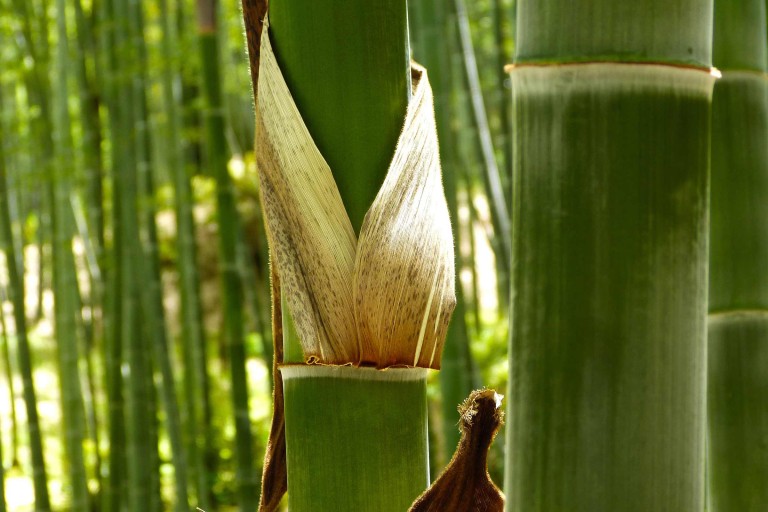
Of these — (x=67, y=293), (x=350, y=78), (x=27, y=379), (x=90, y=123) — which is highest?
(x=90, y=123)

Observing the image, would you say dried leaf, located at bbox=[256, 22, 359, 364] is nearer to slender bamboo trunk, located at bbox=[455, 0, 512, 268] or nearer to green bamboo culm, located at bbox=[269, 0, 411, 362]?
green bamboo culm, located at bbox=[269, 0, 411, 362]

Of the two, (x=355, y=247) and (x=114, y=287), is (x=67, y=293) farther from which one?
(x=355, y=247)

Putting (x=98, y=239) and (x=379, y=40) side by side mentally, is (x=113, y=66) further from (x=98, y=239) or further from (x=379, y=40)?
(x=379, y=40)

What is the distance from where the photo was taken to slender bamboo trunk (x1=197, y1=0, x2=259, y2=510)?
1.62 m

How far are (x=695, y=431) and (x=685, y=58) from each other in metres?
0.13

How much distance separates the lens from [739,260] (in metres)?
0.59

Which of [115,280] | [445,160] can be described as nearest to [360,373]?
[445,160]

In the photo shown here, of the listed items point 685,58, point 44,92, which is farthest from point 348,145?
point 44,92

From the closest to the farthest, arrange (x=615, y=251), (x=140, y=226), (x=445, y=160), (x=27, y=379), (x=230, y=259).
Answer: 1. (x=615, y=251)
2. (x=445, y=160)
3. (x=230, y=259)
4. (x=27, y=379)
5. (x=140, y=226)

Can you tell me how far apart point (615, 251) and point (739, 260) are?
300 millimetres

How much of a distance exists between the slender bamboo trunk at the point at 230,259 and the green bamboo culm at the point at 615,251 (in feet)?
4.01

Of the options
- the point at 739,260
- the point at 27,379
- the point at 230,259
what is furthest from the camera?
the point at 27,379

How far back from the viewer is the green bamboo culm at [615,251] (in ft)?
1.06

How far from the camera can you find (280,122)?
372 mm
